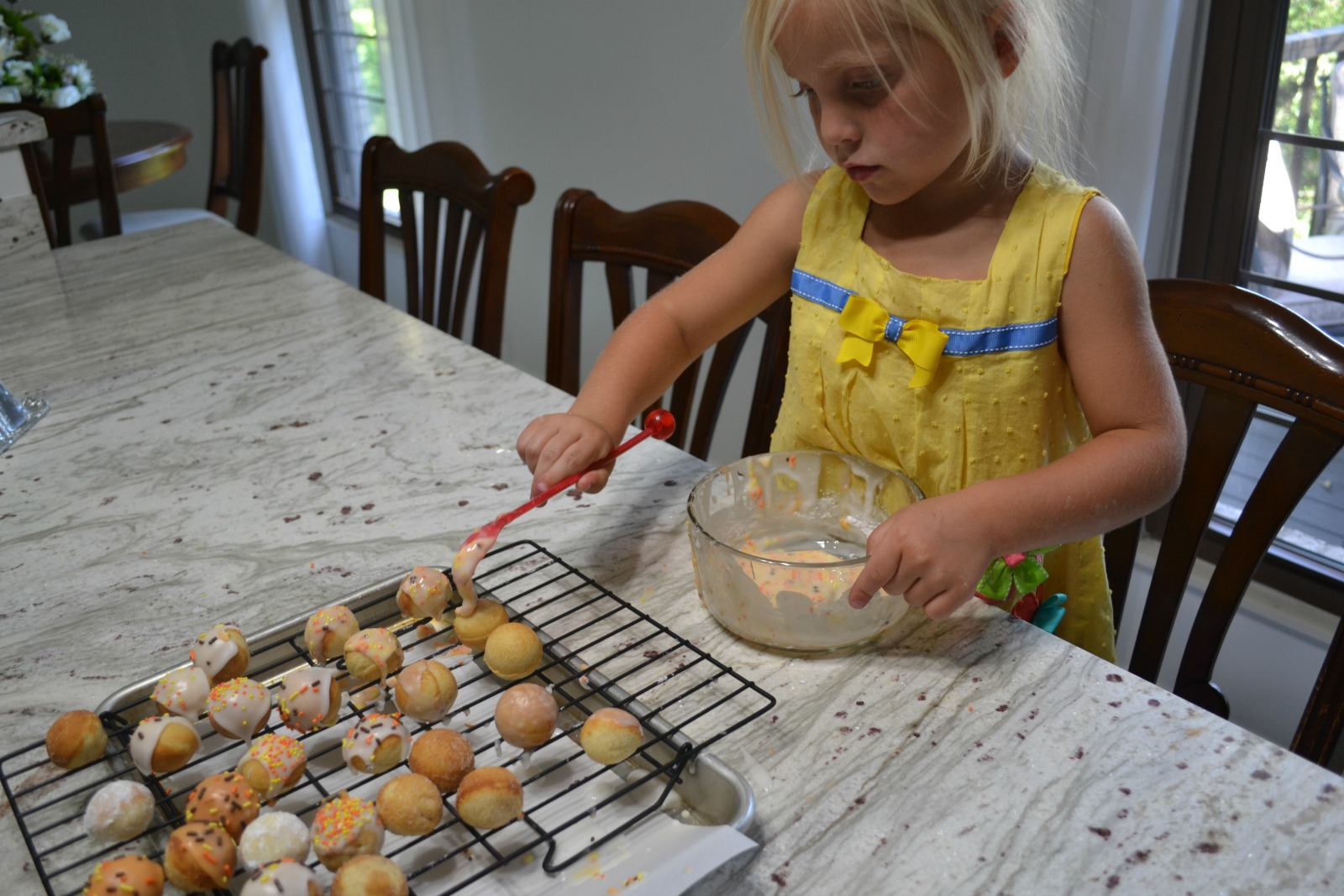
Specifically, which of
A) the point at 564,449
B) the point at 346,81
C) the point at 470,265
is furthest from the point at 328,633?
the point at 346,81

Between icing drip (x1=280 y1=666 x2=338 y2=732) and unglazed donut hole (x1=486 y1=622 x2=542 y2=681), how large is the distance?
0.11 m

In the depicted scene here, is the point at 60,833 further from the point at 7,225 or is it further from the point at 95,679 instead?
the point at 7,225

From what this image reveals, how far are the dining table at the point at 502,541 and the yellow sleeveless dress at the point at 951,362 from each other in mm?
173

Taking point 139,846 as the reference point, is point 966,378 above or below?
above

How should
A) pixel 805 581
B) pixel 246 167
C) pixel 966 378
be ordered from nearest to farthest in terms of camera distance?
pixel 805 581 → pixel 966 378 → pixel 246 167

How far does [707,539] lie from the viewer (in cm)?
77

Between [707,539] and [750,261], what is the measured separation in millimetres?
403

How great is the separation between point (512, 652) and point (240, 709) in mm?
171

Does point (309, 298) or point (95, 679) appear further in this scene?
point (309, 298)

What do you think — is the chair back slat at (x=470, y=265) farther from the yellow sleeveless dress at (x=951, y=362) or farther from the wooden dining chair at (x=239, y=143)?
the wooden dining chair at (x=239, y=143)

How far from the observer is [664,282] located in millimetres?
1379

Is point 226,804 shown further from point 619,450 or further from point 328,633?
point 619,450

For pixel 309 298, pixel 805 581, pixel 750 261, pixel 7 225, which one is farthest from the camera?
pixel 7 225

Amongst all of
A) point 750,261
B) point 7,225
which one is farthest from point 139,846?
point 7,225
